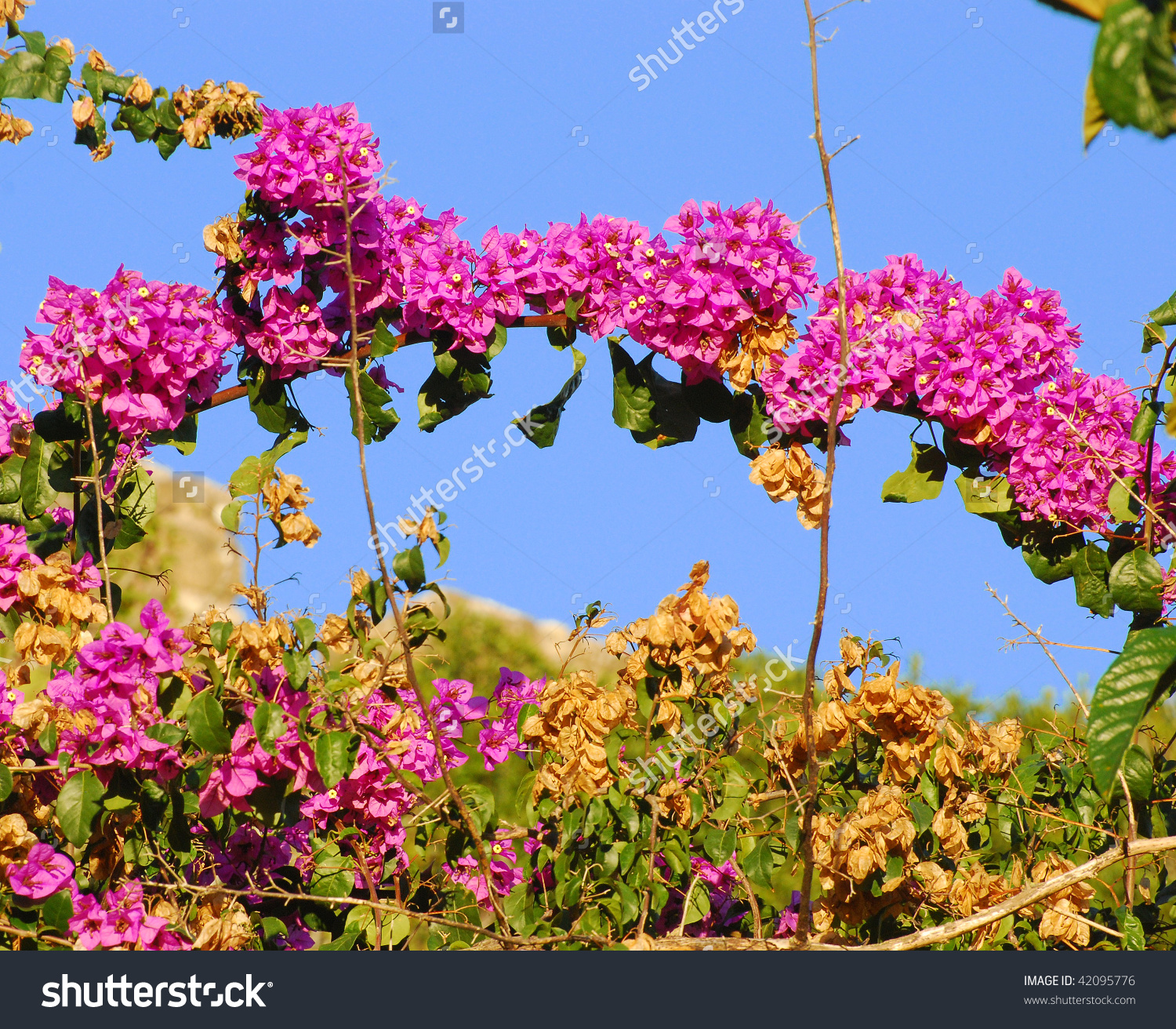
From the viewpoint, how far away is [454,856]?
228 centimetres

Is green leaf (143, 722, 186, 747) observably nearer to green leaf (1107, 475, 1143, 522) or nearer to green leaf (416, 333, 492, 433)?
green leaf (416, 333, 492, 433)

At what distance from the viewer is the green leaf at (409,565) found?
174cm

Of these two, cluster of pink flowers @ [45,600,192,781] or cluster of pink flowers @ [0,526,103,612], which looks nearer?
cluster of pink flowers @ [45,600,192,781]

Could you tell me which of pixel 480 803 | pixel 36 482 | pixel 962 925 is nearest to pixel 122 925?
pixel 480 803

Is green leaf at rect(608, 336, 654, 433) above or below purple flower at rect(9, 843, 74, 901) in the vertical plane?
above

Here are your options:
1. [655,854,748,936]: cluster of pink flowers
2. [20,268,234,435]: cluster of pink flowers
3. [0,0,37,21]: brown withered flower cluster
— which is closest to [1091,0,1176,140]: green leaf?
[655,854,748,936]: cluster of pink flowers

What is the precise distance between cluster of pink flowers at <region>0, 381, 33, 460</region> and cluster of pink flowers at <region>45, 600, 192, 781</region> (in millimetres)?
966

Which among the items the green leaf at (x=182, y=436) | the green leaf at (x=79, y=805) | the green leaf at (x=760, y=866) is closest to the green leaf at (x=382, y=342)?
the green leaf at (x=182, y=436)

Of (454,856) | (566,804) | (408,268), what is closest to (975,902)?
(566,804)

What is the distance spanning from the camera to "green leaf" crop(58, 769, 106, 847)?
1869 millimetres

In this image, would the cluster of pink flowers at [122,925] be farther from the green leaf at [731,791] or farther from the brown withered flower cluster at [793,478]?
the brown withered flower cluster at [793,478]
